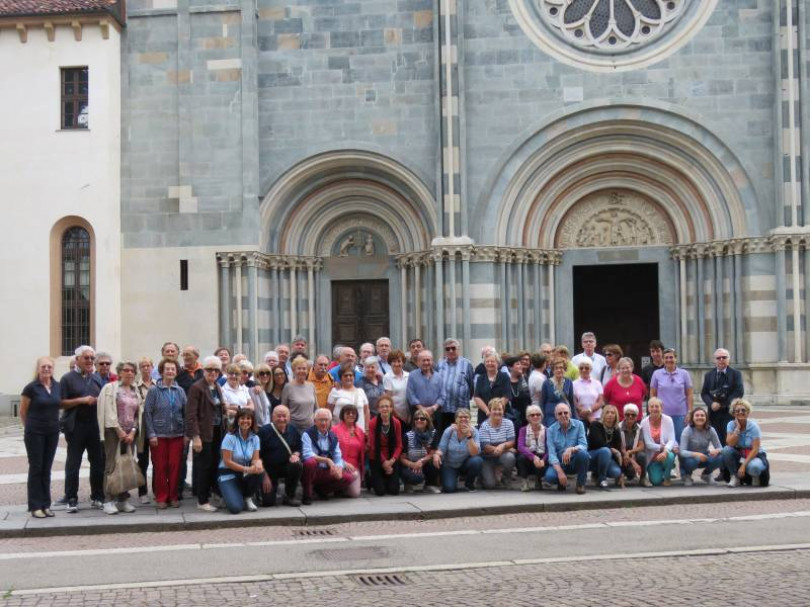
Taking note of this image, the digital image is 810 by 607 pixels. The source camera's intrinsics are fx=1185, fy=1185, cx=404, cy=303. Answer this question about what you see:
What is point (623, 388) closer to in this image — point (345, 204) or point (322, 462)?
point (322, 462)

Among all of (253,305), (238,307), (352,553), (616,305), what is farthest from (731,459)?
(616,305)

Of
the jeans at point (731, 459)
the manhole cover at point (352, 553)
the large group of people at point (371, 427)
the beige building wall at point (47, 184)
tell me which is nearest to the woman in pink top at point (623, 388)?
the large group of people at point (371, 427)

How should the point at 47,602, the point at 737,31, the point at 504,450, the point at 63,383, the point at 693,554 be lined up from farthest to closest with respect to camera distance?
the point at 737,31, the point at 504,450, the point at 63,383, the point at 693,554, the point at 47,602

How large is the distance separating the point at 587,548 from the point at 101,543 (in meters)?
4.74

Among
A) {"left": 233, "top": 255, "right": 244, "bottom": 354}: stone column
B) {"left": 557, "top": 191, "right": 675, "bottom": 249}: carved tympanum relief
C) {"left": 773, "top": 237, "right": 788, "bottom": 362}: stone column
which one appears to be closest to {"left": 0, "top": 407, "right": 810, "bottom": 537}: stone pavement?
{"left": 773, "top": 237, "right": 788, "bottom": 362}: stone column

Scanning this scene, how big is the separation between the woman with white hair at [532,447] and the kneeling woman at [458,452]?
522 millimetres

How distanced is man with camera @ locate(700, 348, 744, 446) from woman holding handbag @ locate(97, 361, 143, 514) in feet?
24.4

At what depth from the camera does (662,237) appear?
2748 centimetres

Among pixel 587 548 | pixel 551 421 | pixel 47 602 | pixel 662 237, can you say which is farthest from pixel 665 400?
pixel 662 237

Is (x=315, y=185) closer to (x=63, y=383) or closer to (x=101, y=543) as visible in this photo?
(x=63, y=383)

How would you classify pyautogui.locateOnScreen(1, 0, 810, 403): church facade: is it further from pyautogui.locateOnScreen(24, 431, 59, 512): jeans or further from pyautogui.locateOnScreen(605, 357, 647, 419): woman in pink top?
pyautogui.locateOnScreen(24, 431, 59, 512): jeans

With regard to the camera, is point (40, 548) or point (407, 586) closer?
point (407, 586)

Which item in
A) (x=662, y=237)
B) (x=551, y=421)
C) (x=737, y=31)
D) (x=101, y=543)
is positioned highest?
(x=737, y=31)

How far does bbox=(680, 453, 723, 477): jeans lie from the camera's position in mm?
14741
